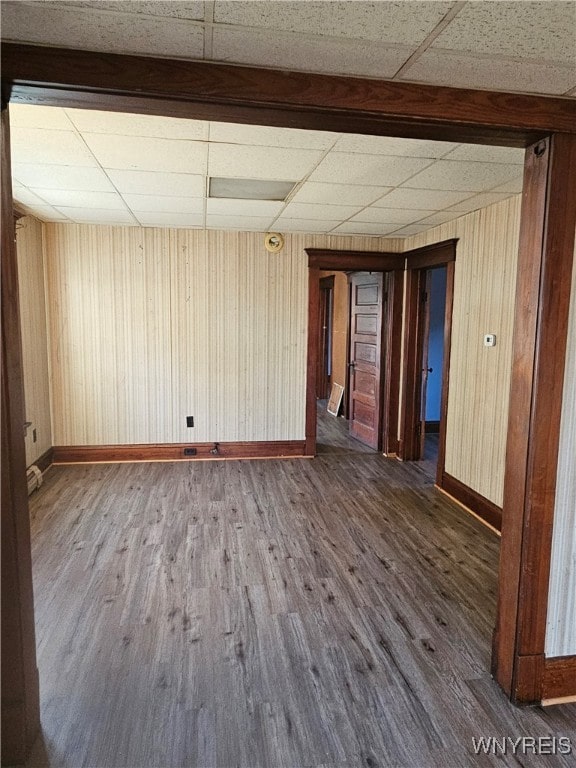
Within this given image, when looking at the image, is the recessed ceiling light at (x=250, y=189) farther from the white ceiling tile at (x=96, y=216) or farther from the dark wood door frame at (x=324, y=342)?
the dark wood door frame at (x=324, y=342)

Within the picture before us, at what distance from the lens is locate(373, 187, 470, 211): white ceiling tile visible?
129 inches

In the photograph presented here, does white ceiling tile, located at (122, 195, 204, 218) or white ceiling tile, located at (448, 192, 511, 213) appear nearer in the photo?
white ceiling tile, located at (448, 192, 511, 213)

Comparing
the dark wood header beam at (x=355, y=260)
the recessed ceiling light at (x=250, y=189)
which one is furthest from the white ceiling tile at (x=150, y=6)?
the dark wood header beam at (x=355, y=260)

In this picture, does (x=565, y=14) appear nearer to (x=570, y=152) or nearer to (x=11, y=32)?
(x=570, y=152)

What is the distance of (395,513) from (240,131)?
3006 millimetres

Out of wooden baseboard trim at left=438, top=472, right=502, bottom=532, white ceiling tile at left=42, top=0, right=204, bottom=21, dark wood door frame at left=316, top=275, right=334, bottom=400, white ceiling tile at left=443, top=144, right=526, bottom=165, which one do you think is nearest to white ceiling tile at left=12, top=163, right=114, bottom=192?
white ceiling tile at left=42, top=0, right=204, bottom=21

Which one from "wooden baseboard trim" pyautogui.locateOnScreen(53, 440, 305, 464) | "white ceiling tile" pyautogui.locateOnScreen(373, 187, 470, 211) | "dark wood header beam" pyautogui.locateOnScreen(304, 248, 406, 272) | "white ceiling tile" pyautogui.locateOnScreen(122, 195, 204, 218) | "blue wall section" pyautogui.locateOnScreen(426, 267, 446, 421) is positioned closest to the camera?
"white ceiling tile" pyautogui.locateOnScreen(373, 187, 470, 211)

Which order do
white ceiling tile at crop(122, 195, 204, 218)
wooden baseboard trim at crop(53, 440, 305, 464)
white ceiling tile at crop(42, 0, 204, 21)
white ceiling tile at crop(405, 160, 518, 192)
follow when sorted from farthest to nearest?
1. wooden baseboard trim at crop(53, 440, 305, 464)
2. white ceiling tile at crop(122, 195, 204, 218)
3. white ceiling tile at crop(405, 160, 518, 192)
4. white ceiling tile at crop(42, 0, 204, 21)

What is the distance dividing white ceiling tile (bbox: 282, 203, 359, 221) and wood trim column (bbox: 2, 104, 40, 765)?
8.23 ft

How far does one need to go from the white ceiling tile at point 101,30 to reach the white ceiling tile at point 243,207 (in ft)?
7.24

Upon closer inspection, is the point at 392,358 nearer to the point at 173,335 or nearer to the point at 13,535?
the point at 173,335

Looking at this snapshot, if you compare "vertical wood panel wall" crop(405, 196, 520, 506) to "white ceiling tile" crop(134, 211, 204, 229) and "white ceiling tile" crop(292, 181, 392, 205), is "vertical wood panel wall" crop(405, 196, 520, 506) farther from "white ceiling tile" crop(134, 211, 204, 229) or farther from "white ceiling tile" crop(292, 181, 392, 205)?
"white ceiling tile" crop(134, 211, 204, 229)

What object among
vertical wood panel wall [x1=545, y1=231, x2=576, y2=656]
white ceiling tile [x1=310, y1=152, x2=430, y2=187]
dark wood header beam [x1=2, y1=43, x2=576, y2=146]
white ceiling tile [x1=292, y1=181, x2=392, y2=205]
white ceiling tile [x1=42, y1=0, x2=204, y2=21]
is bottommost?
vertical wood panel wall [x1=545, y1=231, x2=576, y2=656]

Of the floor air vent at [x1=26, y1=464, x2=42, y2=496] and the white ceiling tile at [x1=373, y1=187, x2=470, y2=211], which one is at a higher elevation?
the white ceiling tile at [x1=373, y1=187, x2=470, y2=211]
